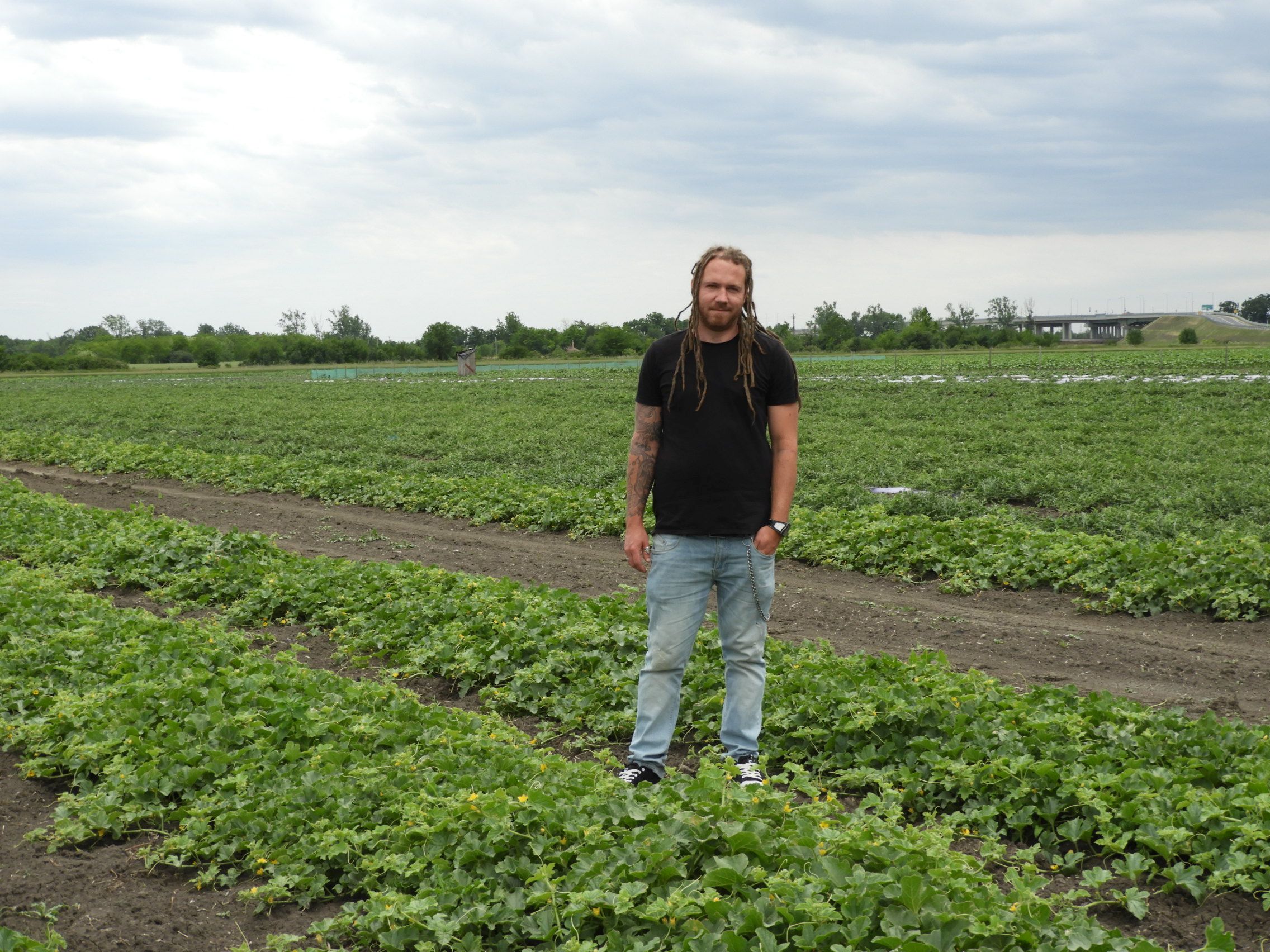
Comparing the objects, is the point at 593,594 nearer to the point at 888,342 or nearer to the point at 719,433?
the point at 719,433

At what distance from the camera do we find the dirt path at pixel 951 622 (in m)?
6.85

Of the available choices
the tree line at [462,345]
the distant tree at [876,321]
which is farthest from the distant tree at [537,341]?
the distant tree at [876,321]

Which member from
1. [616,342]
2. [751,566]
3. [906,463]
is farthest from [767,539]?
[616,342]

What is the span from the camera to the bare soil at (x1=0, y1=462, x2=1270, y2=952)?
13.4 ft

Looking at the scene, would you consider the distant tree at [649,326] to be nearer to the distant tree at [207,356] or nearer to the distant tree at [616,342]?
A: the distant tree at [616,342]

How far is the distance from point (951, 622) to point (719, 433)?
4.38 meters

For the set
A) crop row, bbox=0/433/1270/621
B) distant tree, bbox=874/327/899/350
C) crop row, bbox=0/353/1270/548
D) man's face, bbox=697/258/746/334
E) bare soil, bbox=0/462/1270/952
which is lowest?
bare soil, bbox=0/462/1270/952

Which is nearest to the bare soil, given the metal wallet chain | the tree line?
the metal wallet chain

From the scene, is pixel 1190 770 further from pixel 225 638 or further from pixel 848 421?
pixel 848 421

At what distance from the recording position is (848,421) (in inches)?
885

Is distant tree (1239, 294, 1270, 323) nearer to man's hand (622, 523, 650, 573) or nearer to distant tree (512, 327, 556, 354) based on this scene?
distant tree (512, 327, 556, 354)

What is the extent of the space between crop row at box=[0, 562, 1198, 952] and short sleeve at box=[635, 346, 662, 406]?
1688mm

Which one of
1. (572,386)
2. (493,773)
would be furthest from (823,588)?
(572,386)

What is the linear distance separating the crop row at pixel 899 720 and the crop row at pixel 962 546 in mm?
2469
